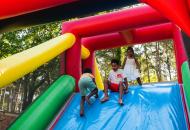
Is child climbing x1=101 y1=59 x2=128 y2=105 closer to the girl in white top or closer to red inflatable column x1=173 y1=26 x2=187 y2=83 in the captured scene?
the girl in white top

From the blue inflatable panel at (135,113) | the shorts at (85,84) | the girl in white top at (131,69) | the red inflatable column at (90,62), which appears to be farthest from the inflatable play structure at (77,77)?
the red inflatable column at (90,62)

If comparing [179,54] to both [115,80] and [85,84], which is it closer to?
[115,80]

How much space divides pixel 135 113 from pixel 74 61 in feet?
6.89

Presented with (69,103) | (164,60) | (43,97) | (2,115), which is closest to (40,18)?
(43,97)

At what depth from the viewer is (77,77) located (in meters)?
A: 5.59

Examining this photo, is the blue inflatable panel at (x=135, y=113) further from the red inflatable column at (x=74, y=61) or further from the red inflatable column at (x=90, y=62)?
the red inflatable column at (x=90, y=62)

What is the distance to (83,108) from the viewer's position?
4352 mm

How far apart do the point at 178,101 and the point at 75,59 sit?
7.68ft

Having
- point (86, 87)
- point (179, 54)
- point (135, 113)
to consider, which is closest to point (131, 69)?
point (179, 54)

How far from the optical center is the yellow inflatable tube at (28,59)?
3.01m

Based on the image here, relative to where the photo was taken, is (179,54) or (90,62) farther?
(90,62)

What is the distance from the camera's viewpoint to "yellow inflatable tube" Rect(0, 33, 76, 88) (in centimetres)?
301

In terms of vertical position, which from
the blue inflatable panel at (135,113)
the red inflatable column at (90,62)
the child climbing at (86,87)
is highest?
the red inflatable column at (90,62)

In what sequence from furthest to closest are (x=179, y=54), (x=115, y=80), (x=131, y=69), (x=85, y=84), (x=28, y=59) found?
(x=131, y=69) < (x=179, y=54) < (x=115, y=80) < (x=85, y=84) < (x=28, y=59)
